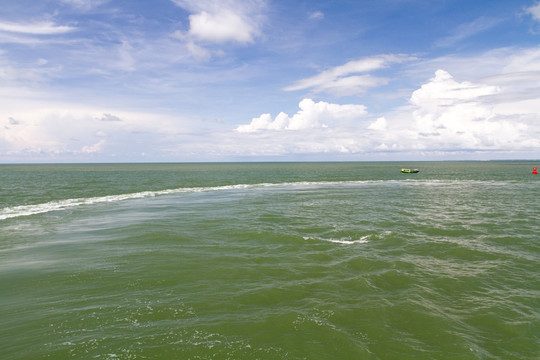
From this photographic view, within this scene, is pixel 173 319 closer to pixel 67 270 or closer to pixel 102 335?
pixel 102 335

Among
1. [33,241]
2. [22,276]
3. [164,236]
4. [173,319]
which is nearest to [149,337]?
[173,319]

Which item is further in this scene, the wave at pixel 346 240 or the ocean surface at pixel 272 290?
the wave at pixel 346 240

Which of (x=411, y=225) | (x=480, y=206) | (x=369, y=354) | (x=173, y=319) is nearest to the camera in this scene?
(x=369, y=354)

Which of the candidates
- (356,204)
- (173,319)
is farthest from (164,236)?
(356,204)

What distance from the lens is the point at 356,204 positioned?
3278 centimetres

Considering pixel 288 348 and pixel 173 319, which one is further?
pixel 173 319

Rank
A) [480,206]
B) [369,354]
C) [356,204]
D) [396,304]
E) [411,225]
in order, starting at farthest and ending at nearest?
[356,204] < [480,206] < [411,225] < [396,304] < [369,354]

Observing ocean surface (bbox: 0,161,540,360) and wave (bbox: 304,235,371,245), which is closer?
ocean surface (bbox: 0,161,540,360)

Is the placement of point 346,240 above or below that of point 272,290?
above

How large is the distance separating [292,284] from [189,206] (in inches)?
915

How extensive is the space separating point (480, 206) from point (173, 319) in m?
33.4

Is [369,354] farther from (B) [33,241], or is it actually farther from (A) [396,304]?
(B) [33,241]

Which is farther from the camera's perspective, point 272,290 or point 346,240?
point 346,240

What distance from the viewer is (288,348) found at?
8.06 m
